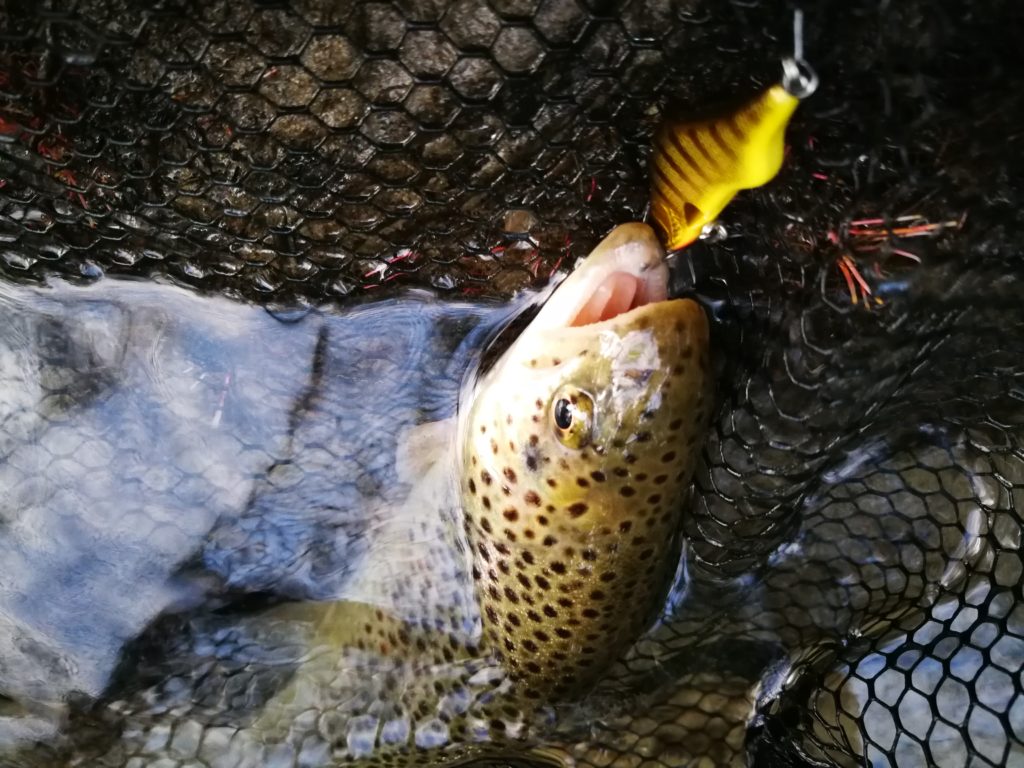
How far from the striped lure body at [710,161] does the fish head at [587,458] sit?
0.29 feet

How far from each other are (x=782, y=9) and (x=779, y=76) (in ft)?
0.46

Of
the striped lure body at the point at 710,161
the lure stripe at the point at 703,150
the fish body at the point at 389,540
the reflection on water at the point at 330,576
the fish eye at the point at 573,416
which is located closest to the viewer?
the striped lure body at the point at 710,161

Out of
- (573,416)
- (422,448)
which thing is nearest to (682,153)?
(573,416)

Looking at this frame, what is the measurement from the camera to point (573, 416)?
1.99 metres

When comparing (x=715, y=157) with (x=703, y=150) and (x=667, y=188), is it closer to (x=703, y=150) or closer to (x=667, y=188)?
(x=703, y=150)

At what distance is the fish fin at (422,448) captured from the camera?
99.3 inches

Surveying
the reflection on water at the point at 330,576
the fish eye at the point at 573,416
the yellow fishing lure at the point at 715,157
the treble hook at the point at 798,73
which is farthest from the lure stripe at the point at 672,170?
the reflection on water at the point at 330,576


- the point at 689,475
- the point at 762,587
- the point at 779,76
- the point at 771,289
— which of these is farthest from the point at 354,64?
the point at 762,587

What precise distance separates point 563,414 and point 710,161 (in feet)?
2.23

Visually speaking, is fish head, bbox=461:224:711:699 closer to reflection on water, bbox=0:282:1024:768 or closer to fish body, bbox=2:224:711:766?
fish body, bbox=2:224:711:766

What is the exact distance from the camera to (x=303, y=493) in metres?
2.67

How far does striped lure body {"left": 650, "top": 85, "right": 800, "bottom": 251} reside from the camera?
1.61 m

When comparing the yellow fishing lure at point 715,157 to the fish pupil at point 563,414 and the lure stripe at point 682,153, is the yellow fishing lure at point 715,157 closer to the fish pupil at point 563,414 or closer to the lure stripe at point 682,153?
the lure stripe at point 682,153

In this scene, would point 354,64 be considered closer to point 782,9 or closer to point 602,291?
point 602,291
